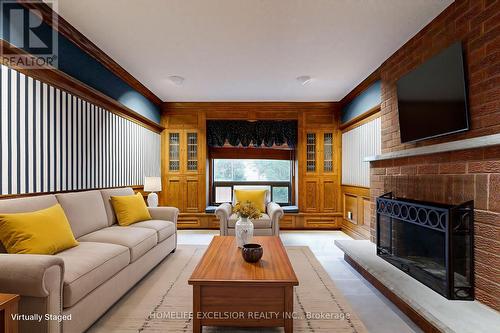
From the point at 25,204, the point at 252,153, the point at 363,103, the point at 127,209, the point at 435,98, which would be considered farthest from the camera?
the point at 252,153

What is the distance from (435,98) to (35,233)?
350 cm

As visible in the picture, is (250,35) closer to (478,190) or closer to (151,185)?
(478,190)

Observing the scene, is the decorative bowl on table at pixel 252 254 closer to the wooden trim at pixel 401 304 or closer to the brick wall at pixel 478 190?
the wooden trim at pixel 401 304

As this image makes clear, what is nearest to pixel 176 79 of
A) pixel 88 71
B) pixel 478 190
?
pixel 88 71

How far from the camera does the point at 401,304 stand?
2375mm

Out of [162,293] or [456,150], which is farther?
[162,293]

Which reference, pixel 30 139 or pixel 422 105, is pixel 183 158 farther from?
pixel 422 105

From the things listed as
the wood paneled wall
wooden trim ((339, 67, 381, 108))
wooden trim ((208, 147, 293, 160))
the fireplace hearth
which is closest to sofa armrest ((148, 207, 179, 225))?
the wood paneled wall

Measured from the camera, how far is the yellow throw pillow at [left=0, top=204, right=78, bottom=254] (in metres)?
1.94

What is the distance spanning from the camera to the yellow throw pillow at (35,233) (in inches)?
76.4

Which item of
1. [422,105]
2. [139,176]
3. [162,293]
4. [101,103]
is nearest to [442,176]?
[422,105]

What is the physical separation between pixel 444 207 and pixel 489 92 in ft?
3.01

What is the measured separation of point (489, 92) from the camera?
2.05 metres

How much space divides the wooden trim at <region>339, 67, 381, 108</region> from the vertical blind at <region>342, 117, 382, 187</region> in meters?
0.57
